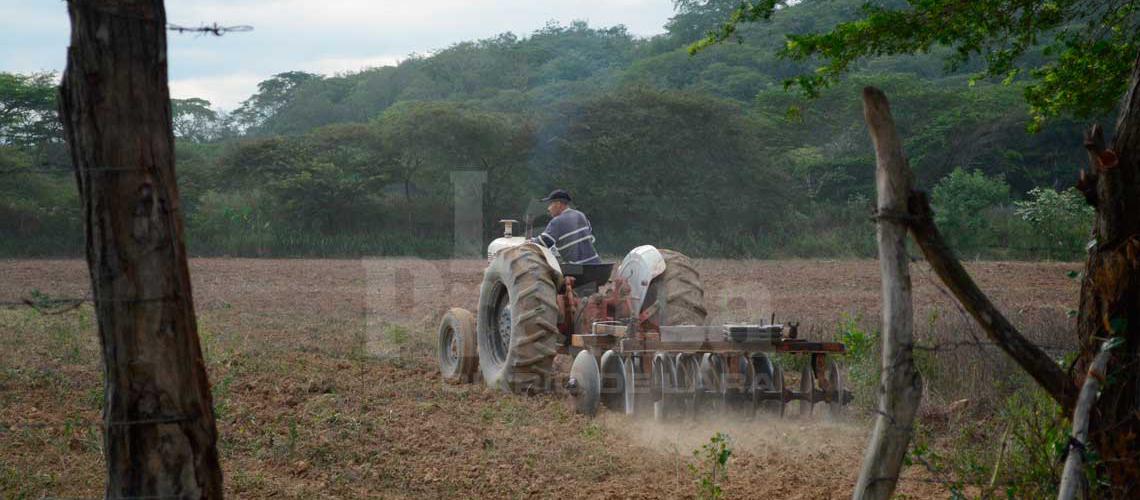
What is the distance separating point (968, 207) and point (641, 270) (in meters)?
24.7

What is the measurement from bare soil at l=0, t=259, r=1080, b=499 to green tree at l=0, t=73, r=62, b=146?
68.5 ft

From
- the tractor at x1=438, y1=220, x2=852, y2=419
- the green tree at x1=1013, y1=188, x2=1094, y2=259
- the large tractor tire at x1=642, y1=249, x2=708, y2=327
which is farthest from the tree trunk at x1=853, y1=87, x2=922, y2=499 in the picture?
the green tree at x1=1013, y1=188, x2=1094, y2=259

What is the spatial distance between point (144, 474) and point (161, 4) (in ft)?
5.08

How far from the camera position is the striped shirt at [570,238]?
9.79 metres

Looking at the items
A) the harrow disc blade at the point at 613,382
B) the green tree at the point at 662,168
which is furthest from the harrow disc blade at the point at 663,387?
the green tree at the point at 662,168

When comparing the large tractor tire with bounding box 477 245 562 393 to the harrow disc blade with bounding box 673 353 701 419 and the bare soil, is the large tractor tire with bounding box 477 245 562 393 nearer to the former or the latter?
the bare soil

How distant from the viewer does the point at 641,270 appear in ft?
31.0

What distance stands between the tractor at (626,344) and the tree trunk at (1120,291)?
3794mm

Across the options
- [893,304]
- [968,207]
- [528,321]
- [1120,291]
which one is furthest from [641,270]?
[968,207]

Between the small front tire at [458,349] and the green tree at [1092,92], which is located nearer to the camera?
the green tree at [1092,92]

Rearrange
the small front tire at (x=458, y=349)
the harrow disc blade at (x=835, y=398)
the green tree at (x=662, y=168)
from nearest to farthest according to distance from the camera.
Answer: the harrow disc blade at (x=835, y=398) → the small front tire at (x=458, y=349) → the green tree at (x=662, y=168)

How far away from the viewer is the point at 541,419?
27.1 ft

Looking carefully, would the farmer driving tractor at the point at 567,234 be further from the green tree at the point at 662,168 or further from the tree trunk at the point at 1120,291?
the green tree at the point at 662,168

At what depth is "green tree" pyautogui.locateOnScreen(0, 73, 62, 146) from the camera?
33906mm
